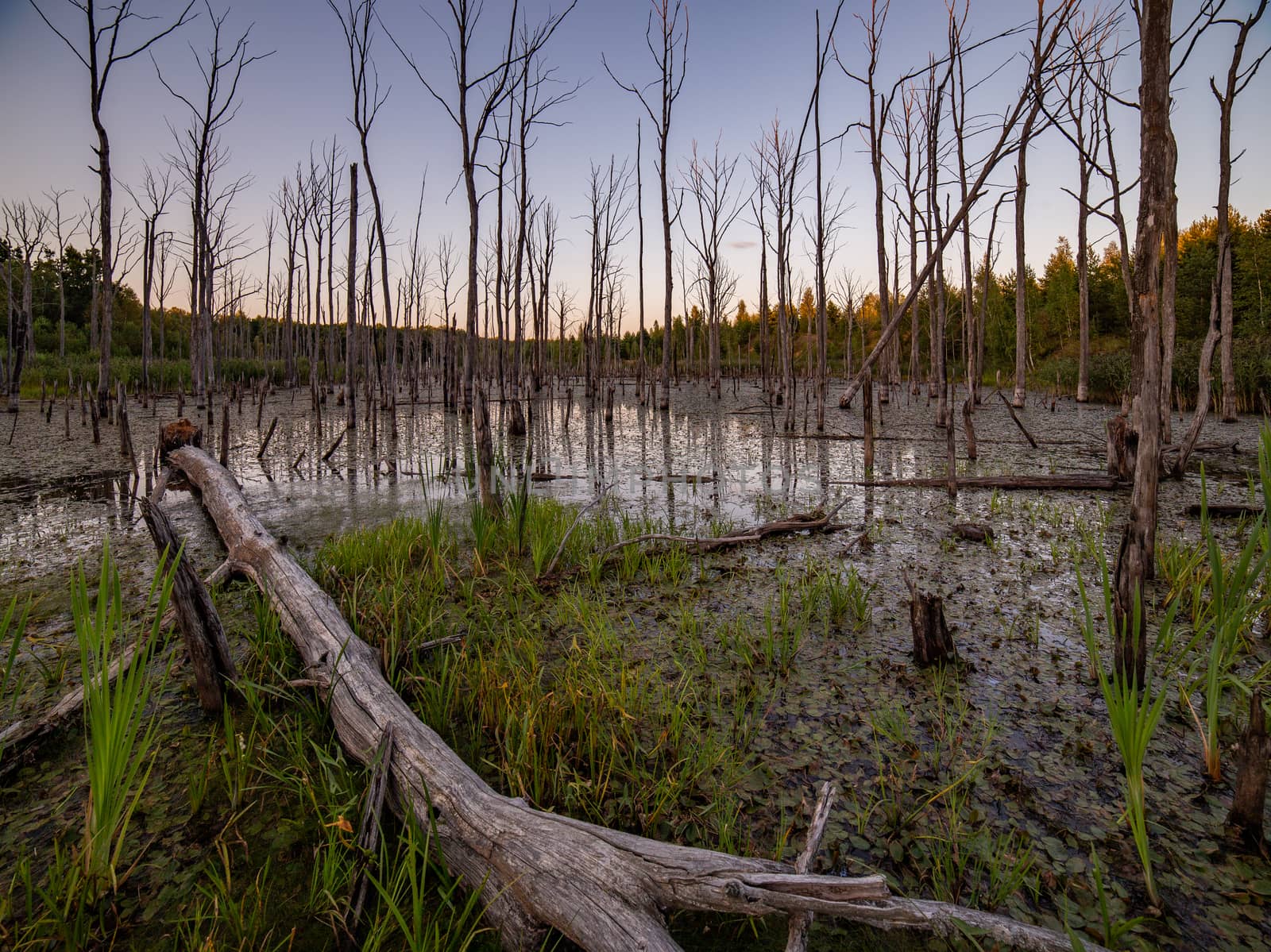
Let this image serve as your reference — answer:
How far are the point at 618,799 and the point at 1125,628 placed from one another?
158 cm

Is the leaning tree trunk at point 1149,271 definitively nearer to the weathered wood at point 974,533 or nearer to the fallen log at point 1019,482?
the weathered wood at point 974,533

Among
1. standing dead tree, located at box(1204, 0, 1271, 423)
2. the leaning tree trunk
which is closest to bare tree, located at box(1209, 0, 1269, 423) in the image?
standing dead tree, located at box(1204, 0, 1271, 423)

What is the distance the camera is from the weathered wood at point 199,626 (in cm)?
196

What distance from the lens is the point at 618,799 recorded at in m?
1.60

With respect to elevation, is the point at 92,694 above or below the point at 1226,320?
below

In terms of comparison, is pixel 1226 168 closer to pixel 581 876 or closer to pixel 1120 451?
pixel 1120 451

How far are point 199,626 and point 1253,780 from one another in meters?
3.02

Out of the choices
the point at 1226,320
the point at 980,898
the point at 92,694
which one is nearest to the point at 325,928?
the point at 92,694

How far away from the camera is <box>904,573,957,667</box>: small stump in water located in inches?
85.7

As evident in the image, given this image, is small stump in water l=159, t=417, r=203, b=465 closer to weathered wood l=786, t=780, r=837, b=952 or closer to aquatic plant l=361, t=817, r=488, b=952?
aquatic plant l=361, t=817, r=488, b=952

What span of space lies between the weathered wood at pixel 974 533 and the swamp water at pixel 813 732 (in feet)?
0.29

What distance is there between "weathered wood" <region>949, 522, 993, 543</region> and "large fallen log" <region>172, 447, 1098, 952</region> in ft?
9.97

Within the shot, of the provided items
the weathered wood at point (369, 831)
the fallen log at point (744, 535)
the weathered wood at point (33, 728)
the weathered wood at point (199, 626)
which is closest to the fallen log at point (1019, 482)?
the fallen log at point (744, 535)

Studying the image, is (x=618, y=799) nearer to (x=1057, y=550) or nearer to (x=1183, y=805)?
(x=1183, y=805)
